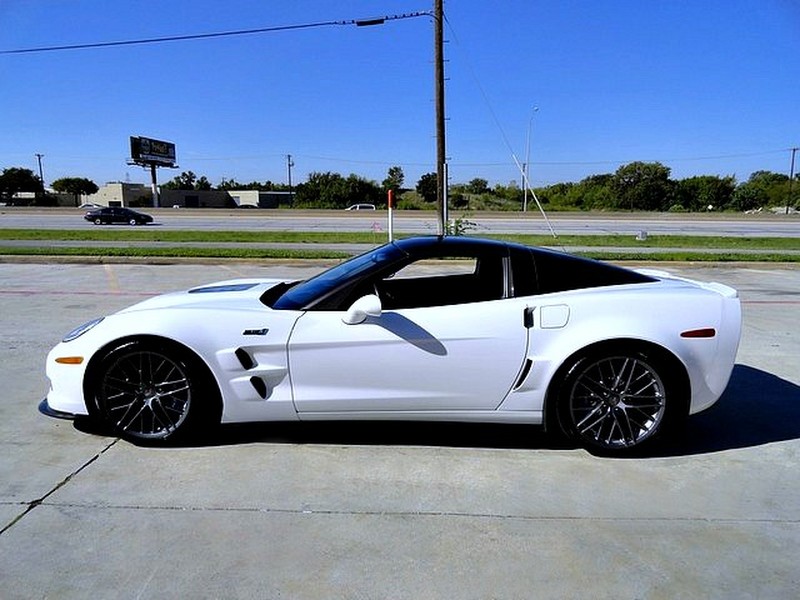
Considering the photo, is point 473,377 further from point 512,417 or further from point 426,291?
point 426,291

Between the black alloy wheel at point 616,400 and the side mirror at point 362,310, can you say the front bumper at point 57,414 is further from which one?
the black alloy wheel at point 616,400

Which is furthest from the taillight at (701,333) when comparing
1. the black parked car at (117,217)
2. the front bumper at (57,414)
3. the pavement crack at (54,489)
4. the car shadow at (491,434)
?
the black parked car at (117,217)

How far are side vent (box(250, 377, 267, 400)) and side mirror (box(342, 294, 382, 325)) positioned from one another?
0.63 metres

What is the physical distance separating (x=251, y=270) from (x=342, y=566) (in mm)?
10622

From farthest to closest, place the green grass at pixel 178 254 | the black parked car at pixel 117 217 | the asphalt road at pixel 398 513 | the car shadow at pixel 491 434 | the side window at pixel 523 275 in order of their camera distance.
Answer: the black parked car at pixel 117 217 → the green grass at pixel 178 254 → the car shadow at pixel 491 434 → the side window at pixel 523 275 → the asphalt road at pixel 398 513

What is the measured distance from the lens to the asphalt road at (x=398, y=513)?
234 centimetres

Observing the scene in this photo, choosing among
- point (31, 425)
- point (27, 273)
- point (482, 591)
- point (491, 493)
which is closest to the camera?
point (482, 591)

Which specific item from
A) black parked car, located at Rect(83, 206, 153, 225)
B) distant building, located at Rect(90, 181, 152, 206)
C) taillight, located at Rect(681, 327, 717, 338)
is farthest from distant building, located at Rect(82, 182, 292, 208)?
taillight, located at Rect(681, 327, 717, 338)

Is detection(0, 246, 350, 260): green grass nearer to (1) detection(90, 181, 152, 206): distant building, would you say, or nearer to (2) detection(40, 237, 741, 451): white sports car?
(2) detection(40, 237, 741, 451): white sports car

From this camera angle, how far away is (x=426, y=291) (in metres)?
3.90

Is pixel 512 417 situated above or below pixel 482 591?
above

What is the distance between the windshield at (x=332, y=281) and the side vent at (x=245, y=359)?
1.12 ft

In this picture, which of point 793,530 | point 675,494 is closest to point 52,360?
point 675,494

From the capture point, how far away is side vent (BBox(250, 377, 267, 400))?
343 cm
